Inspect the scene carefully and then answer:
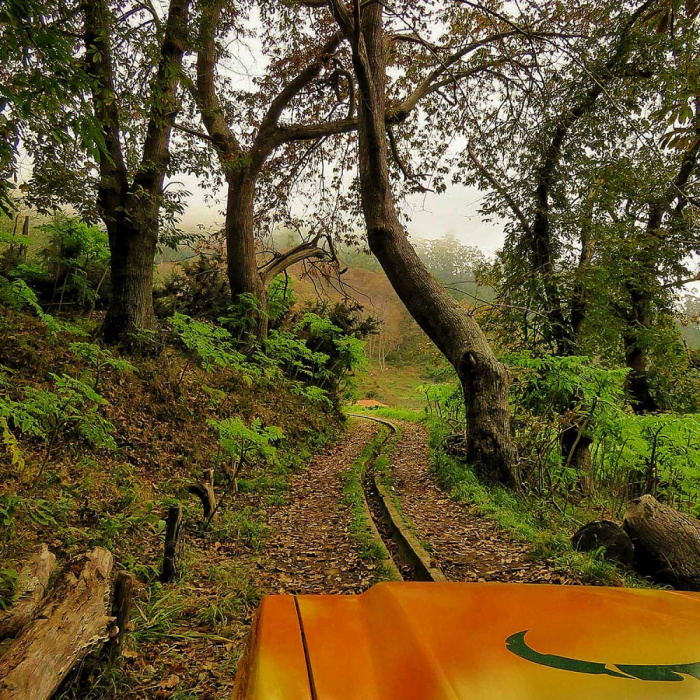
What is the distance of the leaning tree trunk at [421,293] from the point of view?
22.7ft

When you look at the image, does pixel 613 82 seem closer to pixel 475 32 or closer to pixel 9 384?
pixel 475 32

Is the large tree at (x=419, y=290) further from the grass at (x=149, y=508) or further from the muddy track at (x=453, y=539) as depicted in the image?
the grass at (x=149, y=508)

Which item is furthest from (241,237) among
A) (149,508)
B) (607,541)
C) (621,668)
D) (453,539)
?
(621,668)

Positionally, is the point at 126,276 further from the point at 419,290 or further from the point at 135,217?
the point at 419,290

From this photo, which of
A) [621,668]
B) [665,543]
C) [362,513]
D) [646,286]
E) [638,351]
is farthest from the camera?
[638,351]

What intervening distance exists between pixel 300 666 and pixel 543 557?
3983mm

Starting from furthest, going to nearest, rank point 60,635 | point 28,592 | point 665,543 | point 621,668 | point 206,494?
point 206,494 → point 665,543 → point 28,592 → point 60,635 → point 621,668

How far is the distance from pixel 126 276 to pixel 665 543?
8226 millimetres

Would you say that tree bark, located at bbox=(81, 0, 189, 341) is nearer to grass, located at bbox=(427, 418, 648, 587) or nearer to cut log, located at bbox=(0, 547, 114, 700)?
cut log, located at bbox=(0, 547, 114, 700)

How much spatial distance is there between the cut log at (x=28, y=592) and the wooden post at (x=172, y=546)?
975 millimetres

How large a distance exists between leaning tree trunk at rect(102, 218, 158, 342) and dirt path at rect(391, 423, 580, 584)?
5.49 m

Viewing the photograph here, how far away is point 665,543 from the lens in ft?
13.2

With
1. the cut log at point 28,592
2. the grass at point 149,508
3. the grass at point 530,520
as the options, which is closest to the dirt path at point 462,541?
the grass at point 530,520

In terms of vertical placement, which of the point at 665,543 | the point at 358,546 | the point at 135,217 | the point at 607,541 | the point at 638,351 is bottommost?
the point at 358,546
